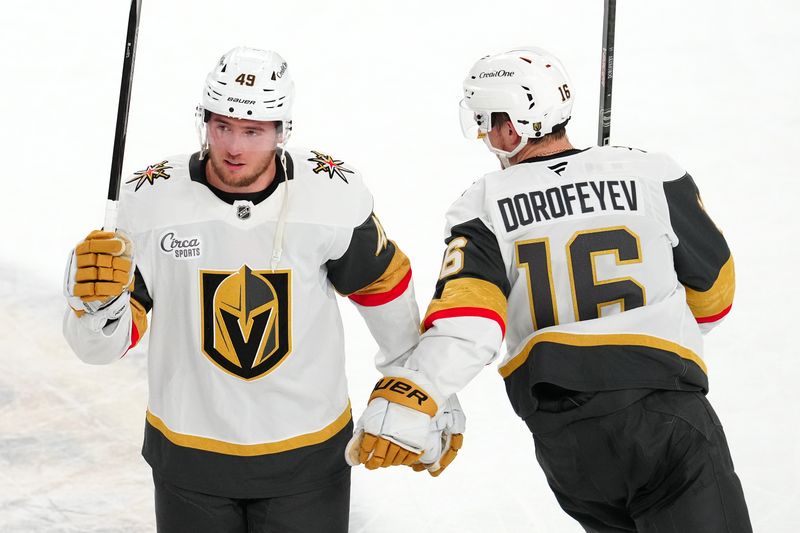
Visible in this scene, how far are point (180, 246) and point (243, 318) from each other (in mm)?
195

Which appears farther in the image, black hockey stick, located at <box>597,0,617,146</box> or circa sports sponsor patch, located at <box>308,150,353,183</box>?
black hockey stick, located at <box>597,0,617,146</box>

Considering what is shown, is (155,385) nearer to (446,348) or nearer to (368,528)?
(446,348)

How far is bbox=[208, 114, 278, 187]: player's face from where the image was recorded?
7.61 ft

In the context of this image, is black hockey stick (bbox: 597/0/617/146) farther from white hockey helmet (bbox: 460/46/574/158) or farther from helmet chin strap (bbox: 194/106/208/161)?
helmet chin strap (bbox: 194/106/208/161)

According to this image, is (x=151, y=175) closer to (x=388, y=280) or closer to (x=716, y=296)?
(x=388, y=280)

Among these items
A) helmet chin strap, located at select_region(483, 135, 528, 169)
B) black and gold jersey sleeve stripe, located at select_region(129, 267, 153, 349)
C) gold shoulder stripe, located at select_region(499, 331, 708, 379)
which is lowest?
gold shoulder stripe, located at select_region(499, 331, 708, 379)

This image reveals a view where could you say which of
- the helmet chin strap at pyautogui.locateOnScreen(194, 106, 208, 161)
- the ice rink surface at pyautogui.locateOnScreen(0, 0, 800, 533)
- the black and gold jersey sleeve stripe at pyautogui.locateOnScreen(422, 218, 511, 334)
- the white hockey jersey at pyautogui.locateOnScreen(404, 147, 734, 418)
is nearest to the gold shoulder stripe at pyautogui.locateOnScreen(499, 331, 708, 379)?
the white hockey jersey at pyautogui.locateOnScreen(404, 147, 734, 418)

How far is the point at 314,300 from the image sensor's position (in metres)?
2.38

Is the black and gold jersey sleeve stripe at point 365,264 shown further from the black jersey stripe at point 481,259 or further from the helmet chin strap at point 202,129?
the helmet chin strap at point 202,129

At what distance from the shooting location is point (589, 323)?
231cm

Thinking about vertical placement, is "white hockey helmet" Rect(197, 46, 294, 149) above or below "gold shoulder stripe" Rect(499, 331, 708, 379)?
above

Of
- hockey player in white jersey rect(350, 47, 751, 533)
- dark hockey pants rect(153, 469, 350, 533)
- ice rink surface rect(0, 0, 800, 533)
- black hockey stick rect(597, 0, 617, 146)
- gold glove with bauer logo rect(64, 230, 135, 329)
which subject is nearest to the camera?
gold glove with bauer logo rect(64, 230, 135, 329)

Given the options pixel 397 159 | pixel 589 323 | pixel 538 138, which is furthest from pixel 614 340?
pixel 397 159

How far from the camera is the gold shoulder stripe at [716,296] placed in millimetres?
2529
